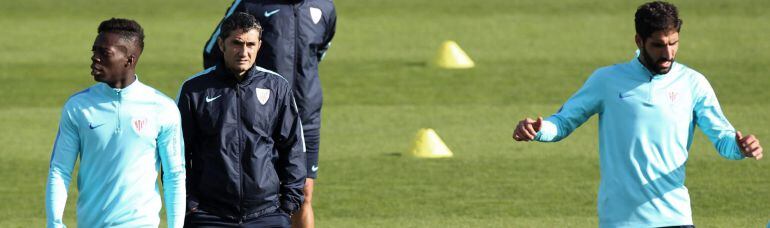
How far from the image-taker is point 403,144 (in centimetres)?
1302

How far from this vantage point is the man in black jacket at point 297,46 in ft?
27.9

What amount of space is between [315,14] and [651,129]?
2.74 m

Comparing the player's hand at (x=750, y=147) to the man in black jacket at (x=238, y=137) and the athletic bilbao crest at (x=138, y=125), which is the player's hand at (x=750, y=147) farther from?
the athletic bilbao crest at (x=138, y=125)

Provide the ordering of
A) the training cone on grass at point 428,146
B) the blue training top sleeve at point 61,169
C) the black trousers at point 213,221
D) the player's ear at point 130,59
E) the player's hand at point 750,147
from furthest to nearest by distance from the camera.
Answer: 1. the training cone on grass at point 428,146
2. the black trousers at point 213,221
3. the player's hand at point 750,147
4. the player's ear at point 130,59
5. the blue training top sleeve at point 61,169

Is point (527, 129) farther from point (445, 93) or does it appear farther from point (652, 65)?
point (445, 93)

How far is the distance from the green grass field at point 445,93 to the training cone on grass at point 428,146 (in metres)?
0.12

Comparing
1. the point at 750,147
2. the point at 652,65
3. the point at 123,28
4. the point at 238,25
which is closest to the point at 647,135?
the point at 652,65

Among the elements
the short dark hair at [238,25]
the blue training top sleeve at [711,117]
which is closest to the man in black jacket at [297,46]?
the short dark hair at [238,25]

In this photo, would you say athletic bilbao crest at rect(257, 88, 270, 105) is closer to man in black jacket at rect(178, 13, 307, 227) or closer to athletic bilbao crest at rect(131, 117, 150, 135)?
man in black jacket at rect(178, 13, 307, 227)

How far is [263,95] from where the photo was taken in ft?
22.5

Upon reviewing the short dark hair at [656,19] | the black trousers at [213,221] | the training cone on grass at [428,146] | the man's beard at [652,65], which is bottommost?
the training cone on grass at [428,146]

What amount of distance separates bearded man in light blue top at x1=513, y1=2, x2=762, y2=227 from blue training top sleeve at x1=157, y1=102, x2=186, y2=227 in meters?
1.48

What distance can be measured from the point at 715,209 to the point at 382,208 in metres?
2.31

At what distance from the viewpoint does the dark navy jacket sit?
334 inches
